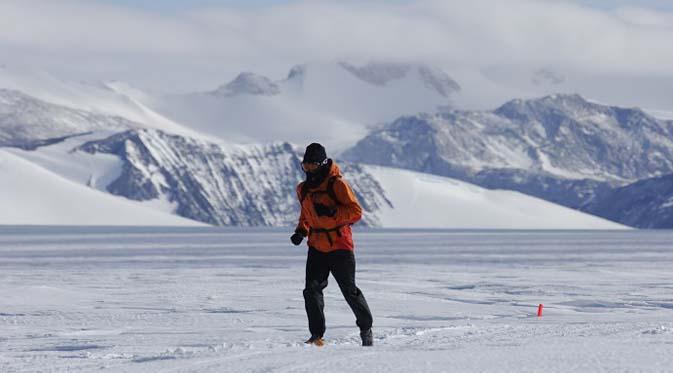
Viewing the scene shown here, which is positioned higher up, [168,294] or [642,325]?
[642,325]

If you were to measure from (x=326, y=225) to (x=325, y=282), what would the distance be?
105 centimetres

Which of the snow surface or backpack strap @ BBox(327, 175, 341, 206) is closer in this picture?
the snow surface

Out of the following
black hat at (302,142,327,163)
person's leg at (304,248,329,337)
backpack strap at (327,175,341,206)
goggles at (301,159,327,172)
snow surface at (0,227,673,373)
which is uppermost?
black hat at (302,142,327,163)

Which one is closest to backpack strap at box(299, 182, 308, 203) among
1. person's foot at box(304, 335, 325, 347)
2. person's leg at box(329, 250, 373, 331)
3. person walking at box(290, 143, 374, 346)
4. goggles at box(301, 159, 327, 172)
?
person walking at box(290, 143, 374, 346)

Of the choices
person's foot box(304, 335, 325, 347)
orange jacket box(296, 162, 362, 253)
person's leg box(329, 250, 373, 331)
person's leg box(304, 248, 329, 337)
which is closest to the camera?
orange jacket box(296, 162, 362, 253)

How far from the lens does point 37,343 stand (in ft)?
57.5

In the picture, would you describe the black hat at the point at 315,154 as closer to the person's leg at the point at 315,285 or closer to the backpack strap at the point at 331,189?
the backpack strap at the point at 331,189

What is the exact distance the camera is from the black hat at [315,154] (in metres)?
15.1

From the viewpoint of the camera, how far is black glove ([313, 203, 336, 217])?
49.2 ft

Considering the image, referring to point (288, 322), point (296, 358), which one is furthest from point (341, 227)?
point (288, 322)

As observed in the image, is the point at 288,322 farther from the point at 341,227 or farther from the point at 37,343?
the point at 341,227

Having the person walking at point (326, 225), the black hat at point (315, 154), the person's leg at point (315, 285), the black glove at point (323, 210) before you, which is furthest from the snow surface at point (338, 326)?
the black hat at point (315, 154)

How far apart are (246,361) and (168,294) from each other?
56.0 feet

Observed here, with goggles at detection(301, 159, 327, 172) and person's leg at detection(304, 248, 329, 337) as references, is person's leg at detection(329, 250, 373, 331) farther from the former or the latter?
goggles at detection(301, 159, 327, 172)
